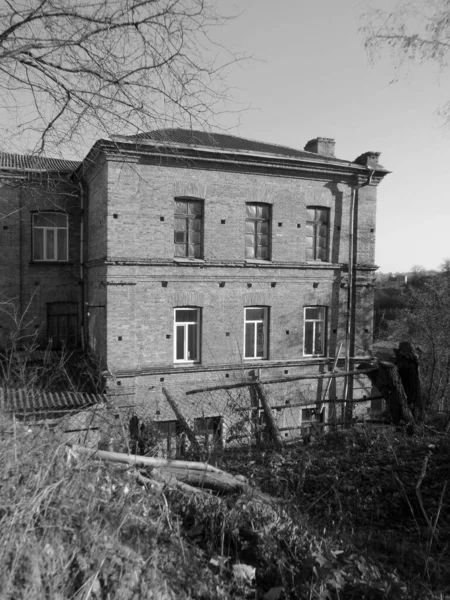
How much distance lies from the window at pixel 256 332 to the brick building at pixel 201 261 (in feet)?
0.17

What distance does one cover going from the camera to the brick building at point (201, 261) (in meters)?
14.4

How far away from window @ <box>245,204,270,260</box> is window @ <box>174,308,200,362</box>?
2888 mm

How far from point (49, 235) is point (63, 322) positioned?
11.4 ft

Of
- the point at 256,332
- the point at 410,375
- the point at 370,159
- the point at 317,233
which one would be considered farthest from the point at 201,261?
the point at 410,375

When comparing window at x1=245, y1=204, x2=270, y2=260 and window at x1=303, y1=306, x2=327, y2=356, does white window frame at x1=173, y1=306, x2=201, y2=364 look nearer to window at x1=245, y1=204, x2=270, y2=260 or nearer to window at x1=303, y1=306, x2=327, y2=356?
window at x1=245, y1=204, x2=270, y2=260

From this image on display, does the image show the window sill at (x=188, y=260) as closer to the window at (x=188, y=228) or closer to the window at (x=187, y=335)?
the window at (x=188, y=228)

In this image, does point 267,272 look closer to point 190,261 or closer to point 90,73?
point 190,261

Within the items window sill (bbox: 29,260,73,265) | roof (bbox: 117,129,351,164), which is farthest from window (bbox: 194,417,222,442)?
window sill (bbox: 29,260,73,265)

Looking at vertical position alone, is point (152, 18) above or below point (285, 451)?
above

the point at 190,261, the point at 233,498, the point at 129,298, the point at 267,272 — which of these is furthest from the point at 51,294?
the point at 233,498

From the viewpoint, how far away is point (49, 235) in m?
18.2

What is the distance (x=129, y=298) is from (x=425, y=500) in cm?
1126

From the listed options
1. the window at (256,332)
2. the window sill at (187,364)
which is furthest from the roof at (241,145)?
the window sill at (187,364)

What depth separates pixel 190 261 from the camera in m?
15.0
